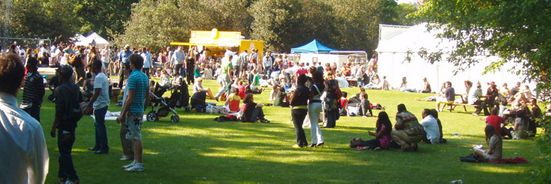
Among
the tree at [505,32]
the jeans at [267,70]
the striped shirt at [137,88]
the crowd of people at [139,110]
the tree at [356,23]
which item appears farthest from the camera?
the tree at [356,23]

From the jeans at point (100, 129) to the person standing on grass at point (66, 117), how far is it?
2151 mm

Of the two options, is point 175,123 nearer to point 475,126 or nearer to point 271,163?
point 271,163

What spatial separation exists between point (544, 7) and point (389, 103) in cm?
1796

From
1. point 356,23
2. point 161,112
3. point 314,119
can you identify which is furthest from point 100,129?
point 356,23

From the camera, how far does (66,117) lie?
27.4ft

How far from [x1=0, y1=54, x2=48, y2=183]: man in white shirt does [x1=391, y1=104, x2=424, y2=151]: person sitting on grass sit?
1035 cm

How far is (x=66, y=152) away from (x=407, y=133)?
23.4 feet

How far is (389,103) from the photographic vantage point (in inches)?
1030

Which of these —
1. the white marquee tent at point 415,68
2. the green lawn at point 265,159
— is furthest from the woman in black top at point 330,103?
the white marquee tent at point 415,68

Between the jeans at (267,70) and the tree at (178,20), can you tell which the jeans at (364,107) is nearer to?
the jeans at (267,70)

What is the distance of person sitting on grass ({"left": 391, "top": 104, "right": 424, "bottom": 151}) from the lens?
13.3 m

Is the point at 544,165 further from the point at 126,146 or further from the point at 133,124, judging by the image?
the point at 126,146

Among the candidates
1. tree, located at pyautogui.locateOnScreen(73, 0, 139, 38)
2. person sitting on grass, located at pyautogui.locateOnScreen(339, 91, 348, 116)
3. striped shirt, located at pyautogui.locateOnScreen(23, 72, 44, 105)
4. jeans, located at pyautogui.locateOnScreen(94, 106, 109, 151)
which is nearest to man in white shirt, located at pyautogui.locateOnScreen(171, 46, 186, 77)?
person sitting on grass, located at pyautogui.locateOnScreen(339, 91, 348, 116)

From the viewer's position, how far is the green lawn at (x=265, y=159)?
9.96 m
